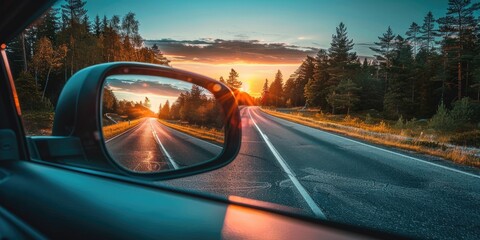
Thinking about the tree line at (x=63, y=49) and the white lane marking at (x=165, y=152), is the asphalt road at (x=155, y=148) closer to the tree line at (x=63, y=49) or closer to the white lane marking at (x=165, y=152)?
the white lane marking at (x=165, y=152)

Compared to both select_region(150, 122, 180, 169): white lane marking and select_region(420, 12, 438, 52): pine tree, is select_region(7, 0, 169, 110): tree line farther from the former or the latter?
select_region(420, 12, 438, 52): pine tree

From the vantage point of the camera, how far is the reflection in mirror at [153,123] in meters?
1.39

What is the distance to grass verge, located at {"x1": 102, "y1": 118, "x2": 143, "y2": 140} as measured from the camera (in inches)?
52.9

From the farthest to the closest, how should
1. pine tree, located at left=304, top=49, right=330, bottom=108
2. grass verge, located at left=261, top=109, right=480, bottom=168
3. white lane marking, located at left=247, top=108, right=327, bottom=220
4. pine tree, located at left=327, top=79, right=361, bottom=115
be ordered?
pine tree, located at left=304, top=49, right=330, bottom=108
pine tree, located at left=327, top=79, right=361, bottom=115
grass verge, located at left=261, top=109, right=480, bottom=168
white lane marking, located at left=247, top=108, right=327, bottom=220

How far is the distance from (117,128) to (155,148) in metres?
0.18

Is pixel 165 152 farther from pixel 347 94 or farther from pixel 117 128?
pixel 347 94

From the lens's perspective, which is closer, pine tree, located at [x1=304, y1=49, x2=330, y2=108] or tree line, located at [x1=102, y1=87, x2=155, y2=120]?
tree line, located at [x1=102, y1=87, x2=155, y2=120]

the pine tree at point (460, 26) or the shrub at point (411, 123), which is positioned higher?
the pine tree at point (460, 26)

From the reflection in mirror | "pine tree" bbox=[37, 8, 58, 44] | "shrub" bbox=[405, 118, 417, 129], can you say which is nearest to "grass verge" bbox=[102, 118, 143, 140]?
the reflection in mirror

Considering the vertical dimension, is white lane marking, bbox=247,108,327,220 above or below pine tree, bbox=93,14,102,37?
below

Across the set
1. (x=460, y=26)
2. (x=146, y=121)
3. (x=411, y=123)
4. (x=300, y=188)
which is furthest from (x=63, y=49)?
(x=411, y=123)

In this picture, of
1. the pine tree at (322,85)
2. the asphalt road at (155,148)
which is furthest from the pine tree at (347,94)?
the asphalt road at (155,148)

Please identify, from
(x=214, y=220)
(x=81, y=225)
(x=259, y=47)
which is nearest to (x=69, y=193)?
(x=81, y=225)

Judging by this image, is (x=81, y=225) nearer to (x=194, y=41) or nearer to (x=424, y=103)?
(x=194, y=41)
